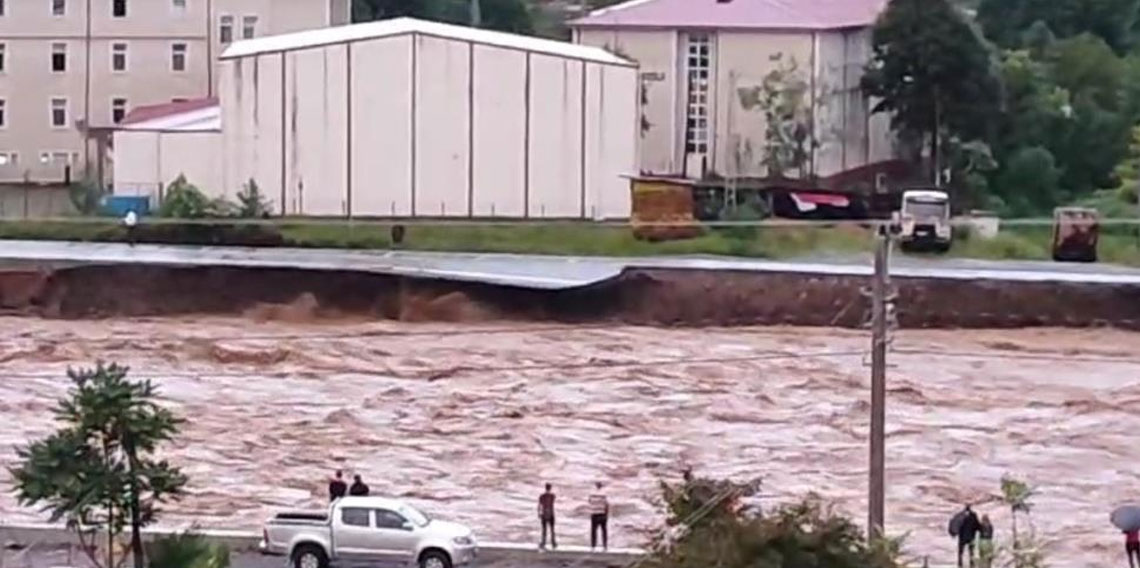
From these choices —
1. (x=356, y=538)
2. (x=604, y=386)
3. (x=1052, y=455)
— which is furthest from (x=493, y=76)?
(x=356, y=538)

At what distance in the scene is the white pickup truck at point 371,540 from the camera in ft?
61.3

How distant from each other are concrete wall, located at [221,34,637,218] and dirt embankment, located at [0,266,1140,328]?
4833 millimetres

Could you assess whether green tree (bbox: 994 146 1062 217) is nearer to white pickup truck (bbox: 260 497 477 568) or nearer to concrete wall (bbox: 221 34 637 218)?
concrete wall (bbox: 221 34 637 218)

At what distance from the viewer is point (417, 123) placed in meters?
40.6

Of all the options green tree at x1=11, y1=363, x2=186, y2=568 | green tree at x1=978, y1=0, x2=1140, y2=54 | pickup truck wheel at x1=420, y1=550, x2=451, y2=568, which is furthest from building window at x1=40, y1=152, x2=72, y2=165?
green tree at x1=11, y1=363, x2=186, y2=568

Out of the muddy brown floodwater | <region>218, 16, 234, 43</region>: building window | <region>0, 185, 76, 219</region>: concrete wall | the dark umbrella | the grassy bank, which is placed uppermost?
<region>218, 16, 234, 43</region>: building window

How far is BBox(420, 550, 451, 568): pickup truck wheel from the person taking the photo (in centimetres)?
1866

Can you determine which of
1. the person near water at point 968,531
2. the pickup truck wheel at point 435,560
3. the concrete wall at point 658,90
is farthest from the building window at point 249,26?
the person near water at point 968,531

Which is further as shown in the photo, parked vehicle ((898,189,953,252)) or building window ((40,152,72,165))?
building window ((40,152,72,165))

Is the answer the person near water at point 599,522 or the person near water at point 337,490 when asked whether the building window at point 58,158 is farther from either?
the person near water at point 599,522

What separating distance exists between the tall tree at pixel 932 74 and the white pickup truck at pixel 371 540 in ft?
88.9

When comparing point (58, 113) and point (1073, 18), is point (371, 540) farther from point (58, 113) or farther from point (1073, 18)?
point (1073, 18)

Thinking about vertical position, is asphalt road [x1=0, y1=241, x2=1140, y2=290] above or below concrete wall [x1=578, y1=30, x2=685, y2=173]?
below

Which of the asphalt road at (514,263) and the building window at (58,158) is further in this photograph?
the building window at (58,158)
